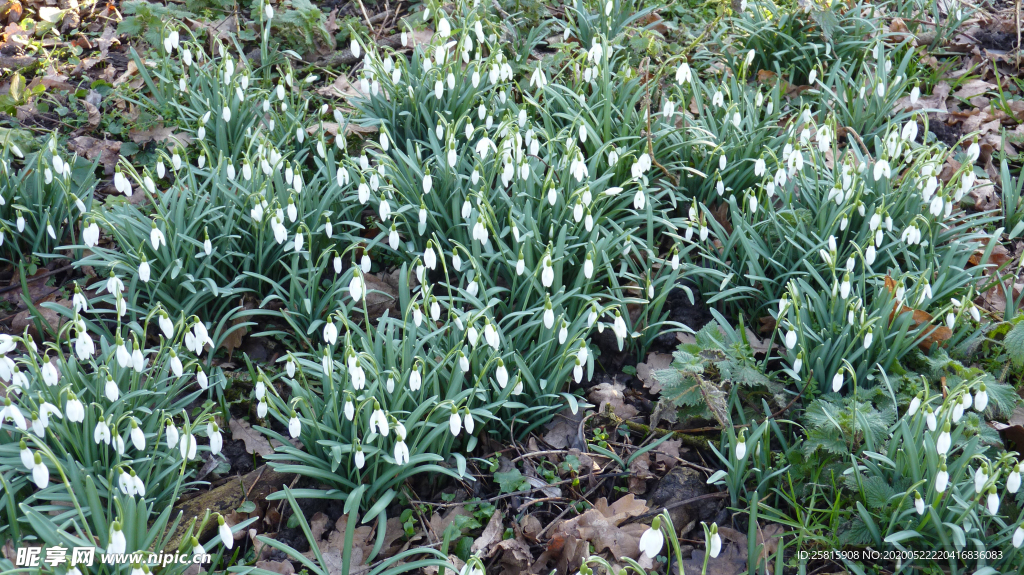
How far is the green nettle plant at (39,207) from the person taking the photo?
3248 millimetres

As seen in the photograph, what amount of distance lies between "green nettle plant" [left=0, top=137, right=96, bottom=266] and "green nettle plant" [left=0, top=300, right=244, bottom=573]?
0.97 metres

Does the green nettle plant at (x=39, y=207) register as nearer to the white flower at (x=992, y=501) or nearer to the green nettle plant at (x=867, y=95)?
the white flower at (x=992, y=501)

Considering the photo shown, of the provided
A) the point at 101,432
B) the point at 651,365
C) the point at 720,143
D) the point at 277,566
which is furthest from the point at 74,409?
the point at 720,143

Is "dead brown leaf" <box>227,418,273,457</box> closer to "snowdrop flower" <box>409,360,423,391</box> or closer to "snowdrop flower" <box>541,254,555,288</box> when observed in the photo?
"snowdrop flower" <box>409,360,423,391</box>

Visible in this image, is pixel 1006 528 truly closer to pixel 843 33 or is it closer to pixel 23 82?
pixel 843 33

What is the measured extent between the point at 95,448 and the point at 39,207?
1544 millimetres

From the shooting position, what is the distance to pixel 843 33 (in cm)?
441

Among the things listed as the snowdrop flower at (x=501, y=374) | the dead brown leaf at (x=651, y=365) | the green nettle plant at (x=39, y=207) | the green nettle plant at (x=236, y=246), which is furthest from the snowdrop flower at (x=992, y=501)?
the green nettle plant at (x=39, y=207)

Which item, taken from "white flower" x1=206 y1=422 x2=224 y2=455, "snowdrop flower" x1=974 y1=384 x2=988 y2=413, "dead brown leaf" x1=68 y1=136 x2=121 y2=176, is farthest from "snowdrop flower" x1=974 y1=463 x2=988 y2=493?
"dead brown leaf" x1=68 y1=136 x2=121 y2=176

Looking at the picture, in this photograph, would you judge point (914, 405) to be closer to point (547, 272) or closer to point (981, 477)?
point (981, 477)

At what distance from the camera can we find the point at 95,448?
2320mm

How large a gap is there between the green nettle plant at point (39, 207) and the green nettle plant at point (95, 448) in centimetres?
97

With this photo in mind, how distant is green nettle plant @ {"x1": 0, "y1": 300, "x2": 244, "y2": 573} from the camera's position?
2035 millimetres

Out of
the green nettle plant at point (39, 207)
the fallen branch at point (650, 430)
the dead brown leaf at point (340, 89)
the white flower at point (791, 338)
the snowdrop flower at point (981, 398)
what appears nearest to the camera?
the snowdrop flower at point (981, 398)
